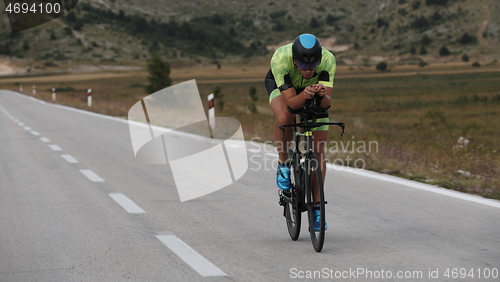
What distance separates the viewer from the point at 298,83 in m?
5.76

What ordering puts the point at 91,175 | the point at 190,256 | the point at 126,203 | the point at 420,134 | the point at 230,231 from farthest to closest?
the point at 420,134 < the point at 91,175 < the point at 126,203 < the point at 230,231 < the point at 190,256

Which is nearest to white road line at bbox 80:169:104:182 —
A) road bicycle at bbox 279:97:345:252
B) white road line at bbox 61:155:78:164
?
white road line at bbox 61:155:78:164

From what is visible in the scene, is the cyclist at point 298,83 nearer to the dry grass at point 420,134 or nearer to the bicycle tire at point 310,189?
the bicycle tire at point 310,189

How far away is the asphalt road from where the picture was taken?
196 inches

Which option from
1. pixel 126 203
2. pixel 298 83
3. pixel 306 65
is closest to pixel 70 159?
pixel 126 203

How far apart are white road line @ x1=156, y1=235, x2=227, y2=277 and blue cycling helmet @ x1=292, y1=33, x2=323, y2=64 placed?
67.3 inches

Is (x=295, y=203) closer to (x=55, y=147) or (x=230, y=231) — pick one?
(x=230, y=231)

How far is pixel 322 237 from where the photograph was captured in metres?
5.29

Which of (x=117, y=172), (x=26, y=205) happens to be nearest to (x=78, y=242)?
(x=26, y=205)

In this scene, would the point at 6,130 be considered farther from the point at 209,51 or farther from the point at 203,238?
the point at 209,51

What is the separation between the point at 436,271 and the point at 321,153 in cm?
136

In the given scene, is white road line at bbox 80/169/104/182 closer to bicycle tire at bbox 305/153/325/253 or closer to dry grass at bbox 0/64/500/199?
dry grass at bbox 0/64/500/199

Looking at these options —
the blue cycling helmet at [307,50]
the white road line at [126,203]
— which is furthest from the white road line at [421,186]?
the white road line at [126,203]

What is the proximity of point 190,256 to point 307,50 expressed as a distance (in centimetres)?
185
